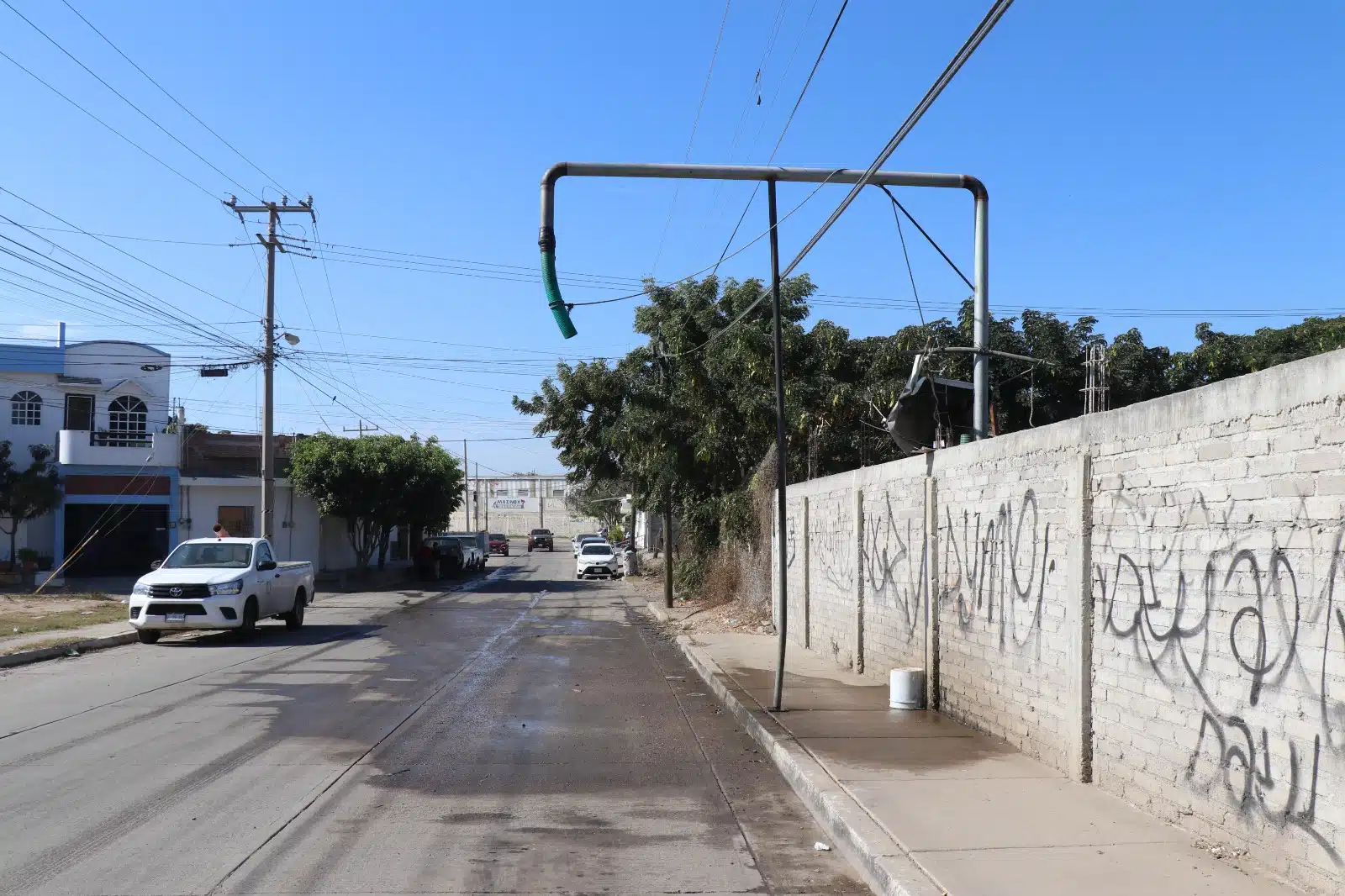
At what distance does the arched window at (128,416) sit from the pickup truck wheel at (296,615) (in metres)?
20.3

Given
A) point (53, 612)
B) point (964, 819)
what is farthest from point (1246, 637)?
point (53, 612)

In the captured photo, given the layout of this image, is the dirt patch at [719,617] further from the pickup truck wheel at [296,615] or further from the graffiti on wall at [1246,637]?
the graffiti on wall at [1246,637]

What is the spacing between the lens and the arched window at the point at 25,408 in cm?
3744

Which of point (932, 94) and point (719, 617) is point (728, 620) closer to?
point (719, 617)

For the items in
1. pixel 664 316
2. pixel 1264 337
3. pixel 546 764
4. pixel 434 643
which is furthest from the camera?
pixel 664 316

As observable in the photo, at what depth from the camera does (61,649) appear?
17047mm

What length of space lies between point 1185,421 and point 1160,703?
1714 mm

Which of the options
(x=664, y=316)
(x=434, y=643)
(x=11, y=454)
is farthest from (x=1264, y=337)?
(x=11, y=454)

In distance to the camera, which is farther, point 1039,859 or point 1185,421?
point 1185,421

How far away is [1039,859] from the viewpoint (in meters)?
5.98

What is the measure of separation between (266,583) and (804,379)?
12.2m

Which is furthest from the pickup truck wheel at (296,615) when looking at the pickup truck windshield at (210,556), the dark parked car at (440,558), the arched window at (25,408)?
the arched window at (25,408)

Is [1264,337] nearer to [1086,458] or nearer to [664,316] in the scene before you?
[664,316]

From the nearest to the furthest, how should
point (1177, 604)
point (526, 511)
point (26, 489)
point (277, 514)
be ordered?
point (1177, 604) → point (26, 489) → point (277, 514) → point (526, 511)
